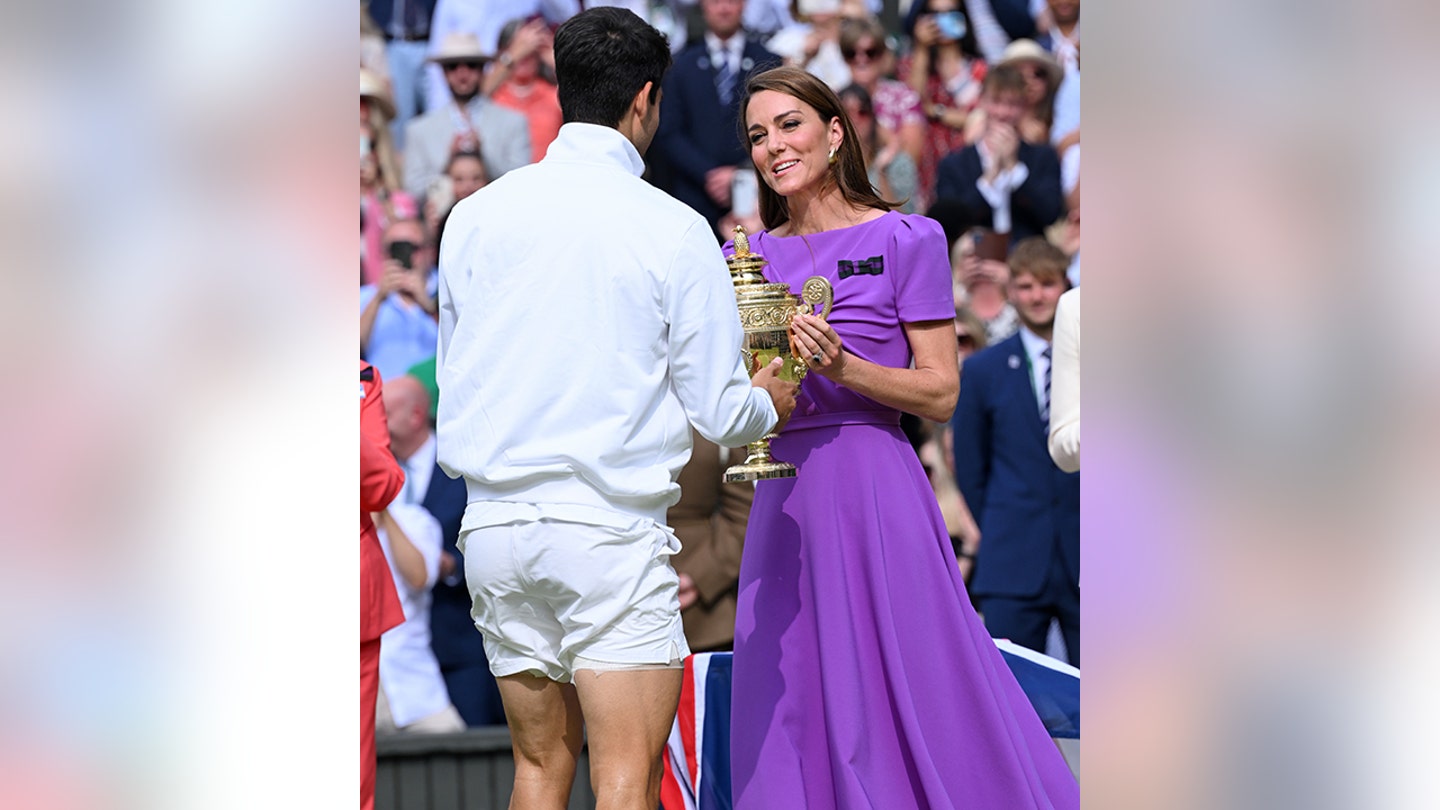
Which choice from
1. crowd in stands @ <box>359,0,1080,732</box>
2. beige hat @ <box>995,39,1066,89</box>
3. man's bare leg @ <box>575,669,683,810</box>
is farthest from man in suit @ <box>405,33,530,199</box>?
man's bare leg @ <box>575,669,683,810</box>

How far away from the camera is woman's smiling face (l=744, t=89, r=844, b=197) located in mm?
3951

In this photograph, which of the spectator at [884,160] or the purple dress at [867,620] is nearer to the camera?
the purple dress at [867,620]

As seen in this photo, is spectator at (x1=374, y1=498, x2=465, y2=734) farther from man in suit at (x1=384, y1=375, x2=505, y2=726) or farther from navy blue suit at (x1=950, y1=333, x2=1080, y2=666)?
navy blue suit at (x1=950, y1=333, x2=1080, y2=666)

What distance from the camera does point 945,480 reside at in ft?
22.1

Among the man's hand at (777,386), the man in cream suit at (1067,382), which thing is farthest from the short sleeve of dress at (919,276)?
the man in cream suit at (1067,382)

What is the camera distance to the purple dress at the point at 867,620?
12.4ft

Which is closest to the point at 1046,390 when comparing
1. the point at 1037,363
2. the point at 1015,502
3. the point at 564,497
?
the point at 1037,363

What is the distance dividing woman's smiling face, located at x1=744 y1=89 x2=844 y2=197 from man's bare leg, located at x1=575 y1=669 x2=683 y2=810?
144 cm

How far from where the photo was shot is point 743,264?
146 inches

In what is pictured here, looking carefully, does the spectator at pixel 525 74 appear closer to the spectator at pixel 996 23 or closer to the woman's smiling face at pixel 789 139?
the spectator at pixel 996 23

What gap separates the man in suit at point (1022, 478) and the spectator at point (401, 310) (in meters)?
2.15
